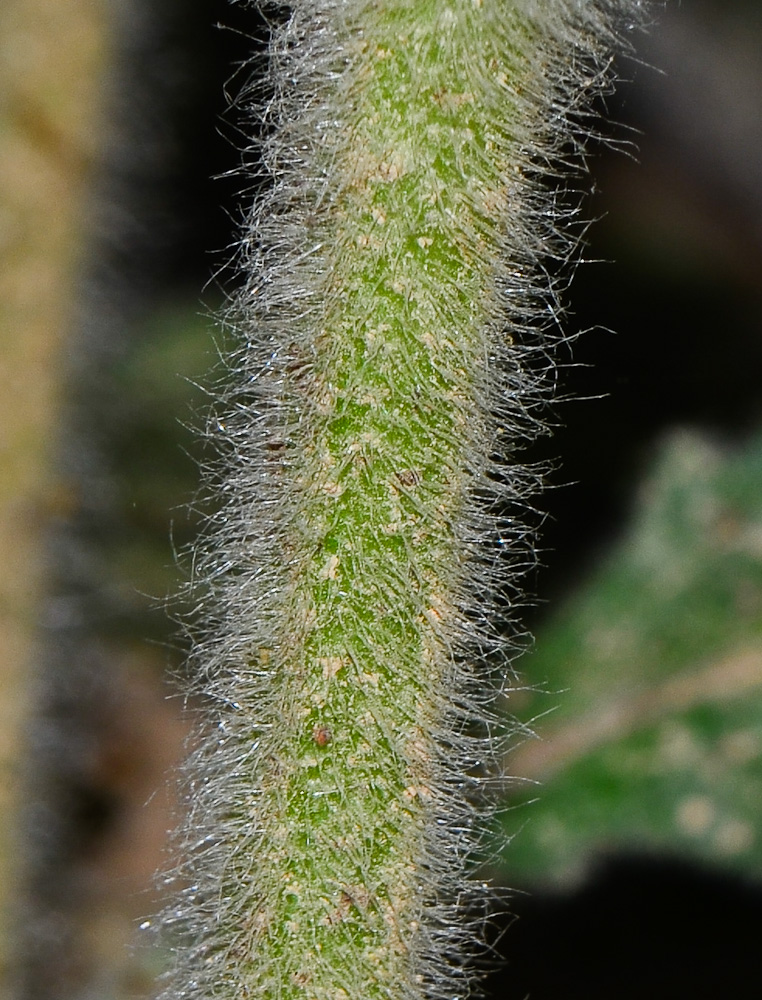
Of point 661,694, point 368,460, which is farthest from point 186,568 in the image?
point 368,460

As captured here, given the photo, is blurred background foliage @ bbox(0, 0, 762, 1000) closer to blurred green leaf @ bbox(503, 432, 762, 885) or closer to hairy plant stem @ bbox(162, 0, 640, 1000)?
blurred green leaf @ bbox(503, 432, 762, 885)

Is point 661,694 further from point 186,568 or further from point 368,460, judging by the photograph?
point 368,460

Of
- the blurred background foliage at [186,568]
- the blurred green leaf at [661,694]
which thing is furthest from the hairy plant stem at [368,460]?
the blurred green leaf at [661,694]

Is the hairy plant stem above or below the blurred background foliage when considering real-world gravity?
above

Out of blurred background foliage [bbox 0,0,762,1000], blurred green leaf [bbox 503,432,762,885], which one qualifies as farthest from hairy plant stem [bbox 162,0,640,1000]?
blurred green leaf [bbox 503,432,762,885]

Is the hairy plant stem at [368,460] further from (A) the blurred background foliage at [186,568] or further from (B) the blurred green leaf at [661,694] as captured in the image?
(B) the blurred green leaf at [661,694]

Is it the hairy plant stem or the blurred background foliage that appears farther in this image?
the blurred background foliage
